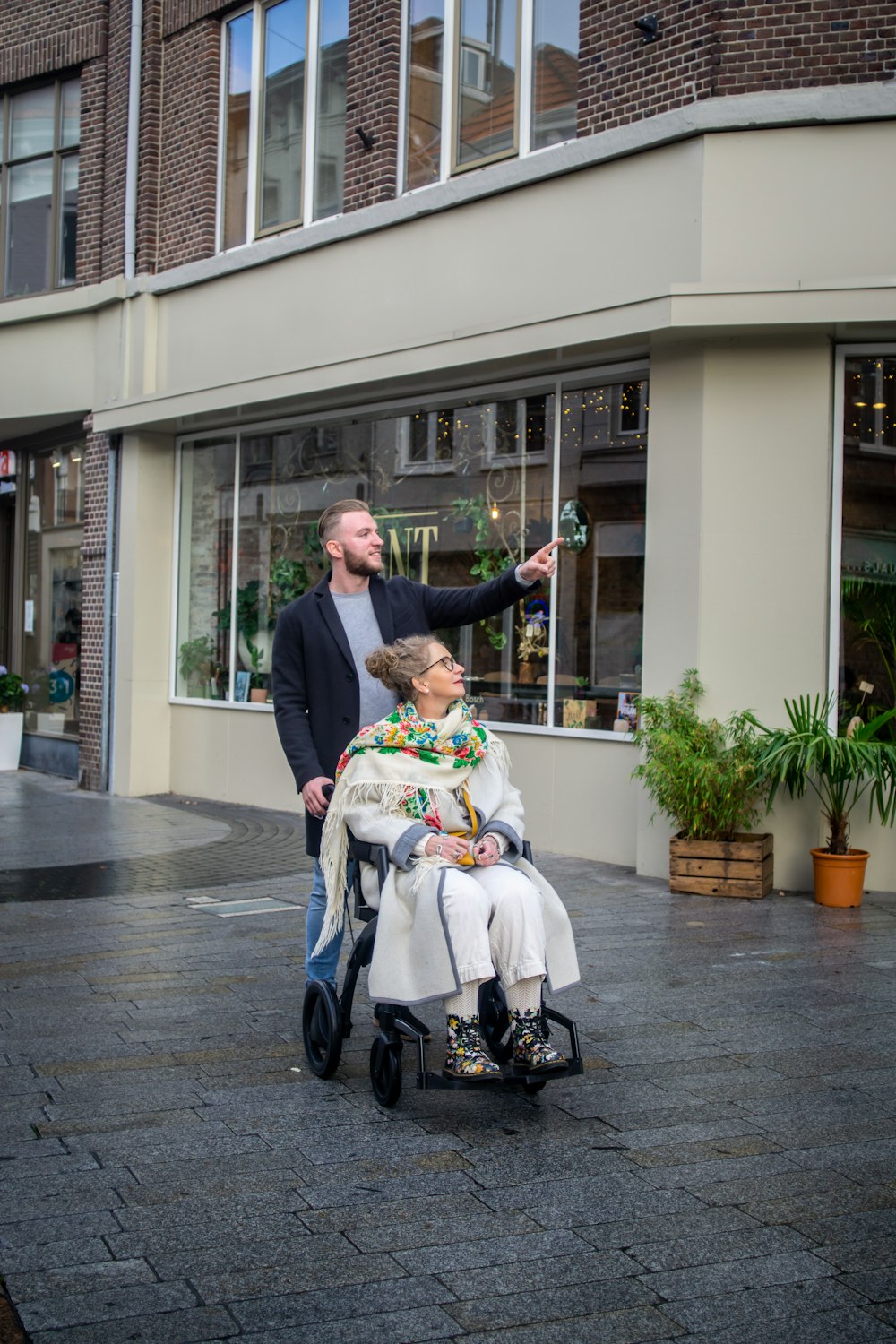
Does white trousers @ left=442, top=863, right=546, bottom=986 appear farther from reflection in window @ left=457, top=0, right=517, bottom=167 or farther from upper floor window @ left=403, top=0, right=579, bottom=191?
reflection in window @ left=457, top=0, right=517, bottom=167

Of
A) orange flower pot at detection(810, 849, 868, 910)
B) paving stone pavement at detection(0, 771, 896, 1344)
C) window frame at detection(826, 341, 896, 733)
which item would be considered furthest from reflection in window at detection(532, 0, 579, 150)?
paving stone pavement at detection(0, 771, 896, 1344)

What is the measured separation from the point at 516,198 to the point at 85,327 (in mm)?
6051

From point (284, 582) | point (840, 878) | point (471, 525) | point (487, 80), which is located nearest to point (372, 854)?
point (840, 878)

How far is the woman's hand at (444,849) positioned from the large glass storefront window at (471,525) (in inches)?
209

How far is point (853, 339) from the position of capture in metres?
8.91

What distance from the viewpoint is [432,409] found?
37.5ft

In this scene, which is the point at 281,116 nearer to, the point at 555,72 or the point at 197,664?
the point at 555,72

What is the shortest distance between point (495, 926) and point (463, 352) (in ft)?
21.1

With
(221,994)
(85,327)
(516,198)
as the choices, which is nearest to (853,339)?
(516,198)

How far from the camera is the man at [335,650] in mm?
5281

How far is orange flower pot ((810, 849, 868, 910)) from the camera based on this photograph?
8.39 metres

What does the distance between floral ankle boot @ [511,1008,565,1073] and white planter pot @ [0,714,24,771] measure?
40.7ft

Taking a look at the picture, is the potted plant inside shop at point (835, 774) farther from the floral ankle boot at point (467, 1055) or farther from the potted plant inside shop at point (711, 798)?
the floral ankle boot at point (467, 1055)

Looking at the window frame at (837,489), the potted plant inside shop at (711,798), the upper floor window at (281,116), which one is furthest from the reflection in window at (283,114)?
the potted plant inside shop at (711,798)
